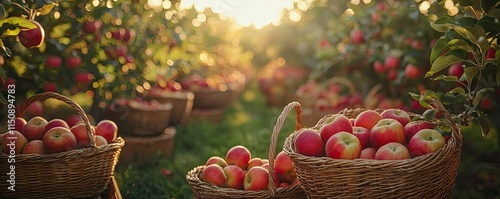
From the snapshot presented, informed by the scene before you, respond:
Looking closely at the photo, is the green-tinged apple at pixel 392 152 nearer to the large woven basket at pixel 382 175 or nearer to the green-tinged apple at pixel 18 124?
the large woven basket at pixel 382 175

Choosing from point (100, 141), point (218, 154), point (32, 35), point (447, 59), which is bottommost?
point (218, 154)

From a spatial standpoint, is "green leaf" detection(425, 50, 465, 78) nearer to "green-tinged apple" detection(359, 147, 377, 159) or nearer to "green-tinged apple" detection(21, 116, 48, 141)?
"green-tinged apple" detection(359, 147, 377, 159)

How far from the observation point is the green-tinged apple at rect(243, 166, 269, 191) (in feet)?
8.74

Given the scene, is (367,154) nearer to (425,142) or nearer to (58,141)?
(425,142)

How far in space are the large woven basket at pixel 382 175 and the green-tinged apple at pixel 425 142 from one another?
0.12 ft

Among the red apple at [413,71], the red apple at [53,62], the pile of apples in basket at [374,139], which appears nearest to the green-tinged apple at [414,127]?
the pile of apples in basket at [374,139]

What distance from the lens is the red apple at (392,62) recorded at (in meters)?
4.45

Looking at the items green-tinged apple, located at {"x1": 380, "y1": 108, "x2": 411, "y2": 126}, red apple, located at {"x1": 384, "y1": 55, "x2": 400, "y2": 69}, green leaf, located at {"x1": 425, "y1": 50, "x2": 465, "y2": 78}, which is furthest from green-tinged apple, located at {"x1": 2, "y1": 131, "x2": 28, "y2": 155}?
red apple, located at {"x1": 384, "y1": 55, "x2": 400, "y2": 69}

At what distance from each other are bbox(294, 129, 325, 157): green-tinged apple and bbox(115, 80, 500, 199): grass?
1299mm

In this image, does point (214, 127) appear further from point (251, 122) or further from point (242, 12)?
point (242, 12)

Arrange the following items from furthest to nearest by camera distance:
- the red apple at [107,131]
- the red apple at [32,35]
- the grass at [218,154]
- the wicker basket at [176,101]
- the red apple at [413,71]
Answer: the wicker basket at [176,101]
the red apple at [413,71]
the grass at [218,154]
the red apple at [107,131]
the red apple at [32,35]

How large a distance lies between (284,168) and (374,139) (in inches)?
20.4

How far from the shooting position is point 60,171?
275 cm

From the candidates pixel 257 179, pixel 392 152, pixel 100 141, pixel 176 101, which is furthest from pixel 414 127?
pixel 176 101
